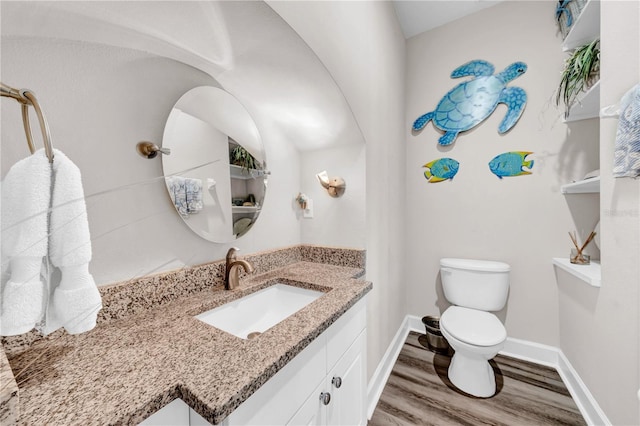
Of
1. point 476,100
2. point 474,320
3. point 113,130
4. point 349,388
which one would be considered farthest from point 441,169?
point 113,130

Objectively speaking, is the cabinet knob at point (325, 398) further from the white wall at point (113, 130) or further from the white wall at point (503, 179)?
the white wall at point (503, 179)

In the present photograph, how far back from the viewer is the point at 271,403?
1.77 feet

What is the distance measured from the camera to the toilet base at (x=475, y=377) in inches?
54.9

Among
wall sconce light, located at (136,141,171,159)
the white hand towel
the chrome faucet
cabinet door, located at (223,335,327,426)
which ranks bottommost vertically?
cabinet door, located at (223,335,327,426)

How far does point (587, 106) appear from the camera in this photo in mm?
1402

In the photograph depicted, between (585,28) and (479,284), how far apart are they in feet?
5.70

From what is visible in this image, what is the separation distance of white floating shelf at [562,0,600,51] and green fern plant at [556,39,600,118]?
0.13 meters

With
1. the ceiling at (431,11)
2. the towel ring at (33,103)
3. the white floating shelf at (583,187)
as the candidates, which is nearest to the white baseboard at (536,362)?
the white floating shelf at (583,187)

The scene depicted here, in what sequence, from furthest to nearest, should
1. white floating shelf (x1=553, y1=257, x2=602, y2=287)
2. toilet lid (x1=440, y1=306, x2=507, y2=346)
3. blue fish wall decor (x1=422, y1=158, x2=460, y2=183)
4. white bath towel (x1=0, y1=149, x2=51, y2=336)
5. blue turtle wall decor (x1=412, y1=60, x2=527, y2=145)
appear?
blue fish wall decor (x1=422, y1=158, x2=460, y2=183) < blue turtle wall decor (x1=412, y1=60, x2=527, y2=145) < toilet lid (x1=440, y1=306, x2=507, y2=346) < white floating shelf (x1=553, y1=257, x2=602, y2=287) < white bath towel (x1=0, y1=149, x2=51, y2=336)

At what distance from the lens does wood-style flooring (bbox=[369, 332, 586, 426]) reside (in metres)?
1.25

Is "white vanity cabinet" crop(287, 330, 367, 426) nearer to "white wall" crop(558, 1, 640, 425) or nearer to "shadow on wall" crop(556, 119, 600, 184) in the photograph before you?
"white wall" crop(558, 1, 640, 425)

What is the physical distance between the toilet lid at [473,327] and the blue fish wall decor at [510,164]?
1.08 m

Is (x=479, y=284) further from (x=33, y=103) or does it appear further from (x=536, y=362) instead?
(x=33, y=103)

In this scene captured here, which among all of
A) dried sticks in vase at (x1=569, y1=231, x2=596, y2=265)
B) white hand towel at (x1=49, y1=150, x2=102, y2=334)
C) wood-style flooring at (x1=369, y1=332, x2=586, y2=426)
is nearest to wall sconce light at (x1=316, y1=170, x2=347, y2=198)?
white hand towel at (x1=49, y1=150, x2=102, y2=334)
